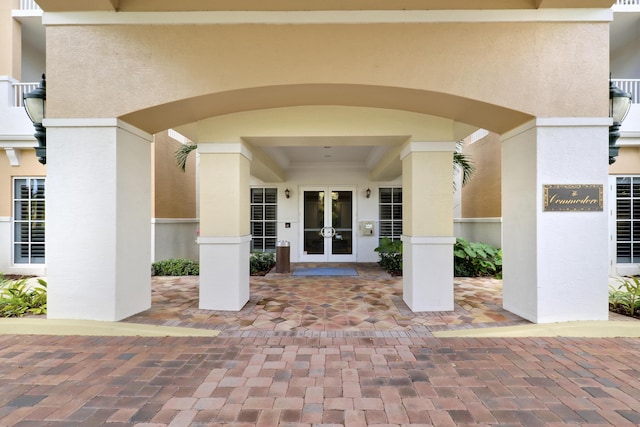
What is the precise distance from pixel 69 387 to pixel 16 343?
1.60m

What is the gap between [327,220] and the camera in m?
9.95

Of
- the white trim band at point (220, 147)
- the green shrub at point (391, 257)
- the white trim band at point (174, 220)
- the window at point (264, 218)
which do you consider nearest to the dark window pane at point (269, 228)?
the window at point (264, 218)

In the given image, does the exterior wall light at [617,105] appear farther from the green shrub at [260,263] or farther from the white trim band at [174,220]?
the white trim band at [174,220]

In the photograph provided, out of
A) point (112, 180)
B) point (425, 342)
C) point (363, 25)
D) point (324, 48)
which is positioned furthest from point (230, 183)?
point (425, 342)

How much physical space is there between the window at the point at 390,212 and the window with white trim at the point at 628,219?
533 cm

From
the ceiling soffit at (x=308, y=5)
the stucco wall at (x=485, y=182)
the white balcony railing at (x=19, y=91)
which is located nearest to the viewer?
the ceiling soffit at (x=308, y=5)

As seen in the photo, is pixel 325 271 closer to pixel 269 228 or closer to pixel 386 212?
pixel 269 228

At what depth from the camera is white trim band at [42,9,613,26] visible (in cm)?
384

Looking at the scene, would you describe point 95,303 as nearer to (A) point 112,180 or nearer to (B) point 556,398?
(A) point 112,180

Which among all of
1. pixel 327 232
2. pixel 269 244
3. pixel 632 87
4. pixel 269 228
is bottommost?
pixel 269 244

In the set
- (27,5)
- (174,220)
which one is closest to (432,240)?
(174,220)

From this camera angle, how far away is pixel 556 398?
256cm

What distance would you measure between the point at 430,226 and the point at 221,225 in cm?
315

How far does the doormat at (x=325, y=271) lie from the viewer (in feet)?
25.5
